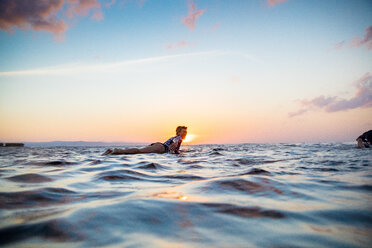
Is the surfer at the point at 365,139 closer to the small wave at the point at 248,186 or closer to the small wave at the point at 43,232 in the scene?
the small wave at the point at 248,186

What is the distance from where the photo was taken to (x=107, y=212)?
59.0 inches

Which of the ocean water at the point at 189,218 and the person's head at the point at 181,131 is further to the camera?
the person's head at the point at 181,131

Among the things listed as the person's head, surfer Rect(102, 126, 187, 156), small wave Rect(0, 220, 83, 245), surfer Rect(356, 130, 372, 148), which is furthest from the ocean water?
surfer Rect(356, 130, 372, 148)

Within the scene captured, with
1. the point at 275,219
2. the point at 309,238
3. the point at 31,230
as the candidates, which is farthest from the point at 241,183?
the point at 31,230

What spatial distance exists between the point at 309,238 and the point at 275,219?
30cm

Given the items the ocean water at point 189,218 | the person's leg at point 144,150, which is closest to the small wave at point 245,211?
the ocean water at point 189,218

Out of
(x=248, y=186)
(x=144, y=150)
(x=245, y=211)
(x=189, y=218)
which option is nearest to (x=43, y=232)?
(x=189, y=218)

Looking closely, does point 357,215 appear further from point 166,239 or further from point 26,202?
point 26,202

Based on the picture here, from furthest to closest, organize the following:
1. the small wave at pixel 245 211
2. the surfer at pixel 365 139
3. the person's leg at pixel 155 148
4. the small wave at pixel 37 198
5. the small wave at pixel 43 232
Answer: the surfer at pixel 365 139, the person's leg at pixel 155 148, the small wave at pixel 37 198, the small wave at pixel 245 211, the small wave at pixel 43 232

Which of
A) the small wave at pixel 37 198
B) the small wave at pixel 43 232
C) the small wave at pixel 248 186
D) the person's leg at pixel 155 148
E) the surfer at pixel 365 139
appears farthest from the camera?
the surfer at pixel 365 139

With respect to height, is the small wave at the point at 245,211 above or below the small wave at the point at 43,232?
below

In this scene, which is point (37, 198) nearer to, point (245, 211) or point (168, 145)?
point (245, 211)

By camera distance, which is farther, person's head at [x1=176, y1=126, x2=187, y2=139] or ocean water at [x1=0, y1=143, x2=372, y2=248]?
person's head at [x1=176, y1=126, x2=187, y2=139]

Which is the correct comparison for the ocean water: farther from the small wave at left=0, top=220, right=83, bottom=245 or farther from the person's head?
the person's head
